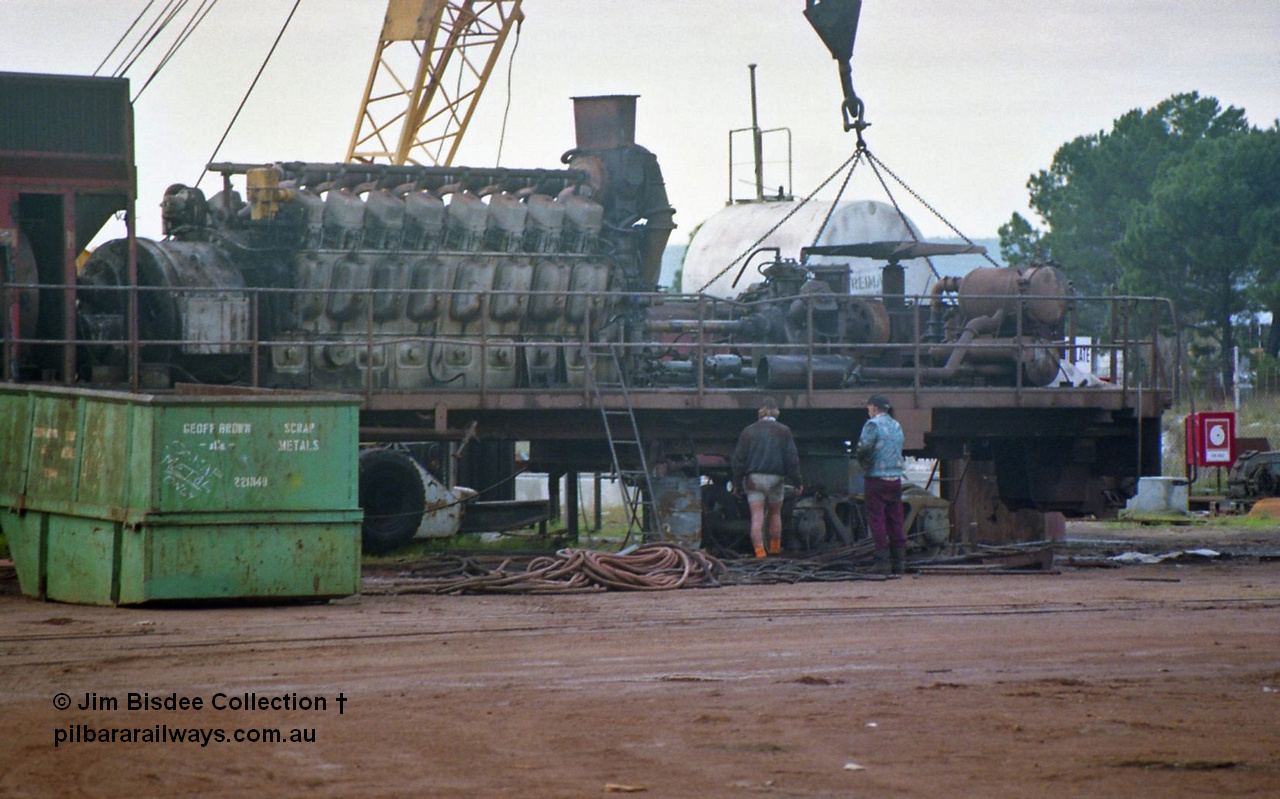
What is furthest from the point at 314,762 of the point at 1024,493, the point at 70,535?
the point at 1024,493

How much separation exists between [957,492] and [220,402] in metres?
11.6

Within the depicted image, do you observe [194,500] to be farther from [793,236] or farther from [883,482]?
[793,236]

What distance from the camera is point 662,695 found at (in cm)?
925

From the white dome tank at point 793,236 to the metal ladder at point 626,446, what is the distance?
15.7m

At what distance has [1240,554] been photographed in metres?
20.6

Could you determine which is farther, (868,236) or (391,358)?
(868,236)

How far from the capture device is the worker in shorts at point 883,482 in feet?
56.4

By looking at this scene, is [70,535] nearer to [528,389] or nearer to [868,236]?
[528,389]

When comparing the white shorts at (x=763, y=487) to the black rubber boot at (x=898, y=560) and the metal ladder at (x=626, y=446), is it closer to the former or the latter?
the metal ladder at (x=626, y=446)

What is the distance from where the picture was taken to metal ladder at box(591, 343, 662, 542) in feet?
59.4

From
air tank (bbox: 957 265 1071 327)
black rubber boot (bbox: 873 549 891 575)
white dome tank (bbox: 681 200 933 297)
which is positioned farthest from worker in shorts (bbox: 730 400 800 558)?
white dome tank (bbox: 681 200 933 297)

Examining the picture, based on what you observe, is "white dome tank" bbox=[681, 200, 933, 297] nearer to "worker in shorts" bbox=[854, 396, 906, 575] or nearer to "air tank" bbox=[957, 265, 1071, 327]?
"air tank" bbox=[957, 265, 1071, 327]

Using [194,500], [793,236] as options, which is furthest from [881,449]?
[793,236]

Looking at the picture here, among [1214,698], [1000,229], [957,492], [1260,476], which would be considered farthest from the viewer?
[1000,229]
